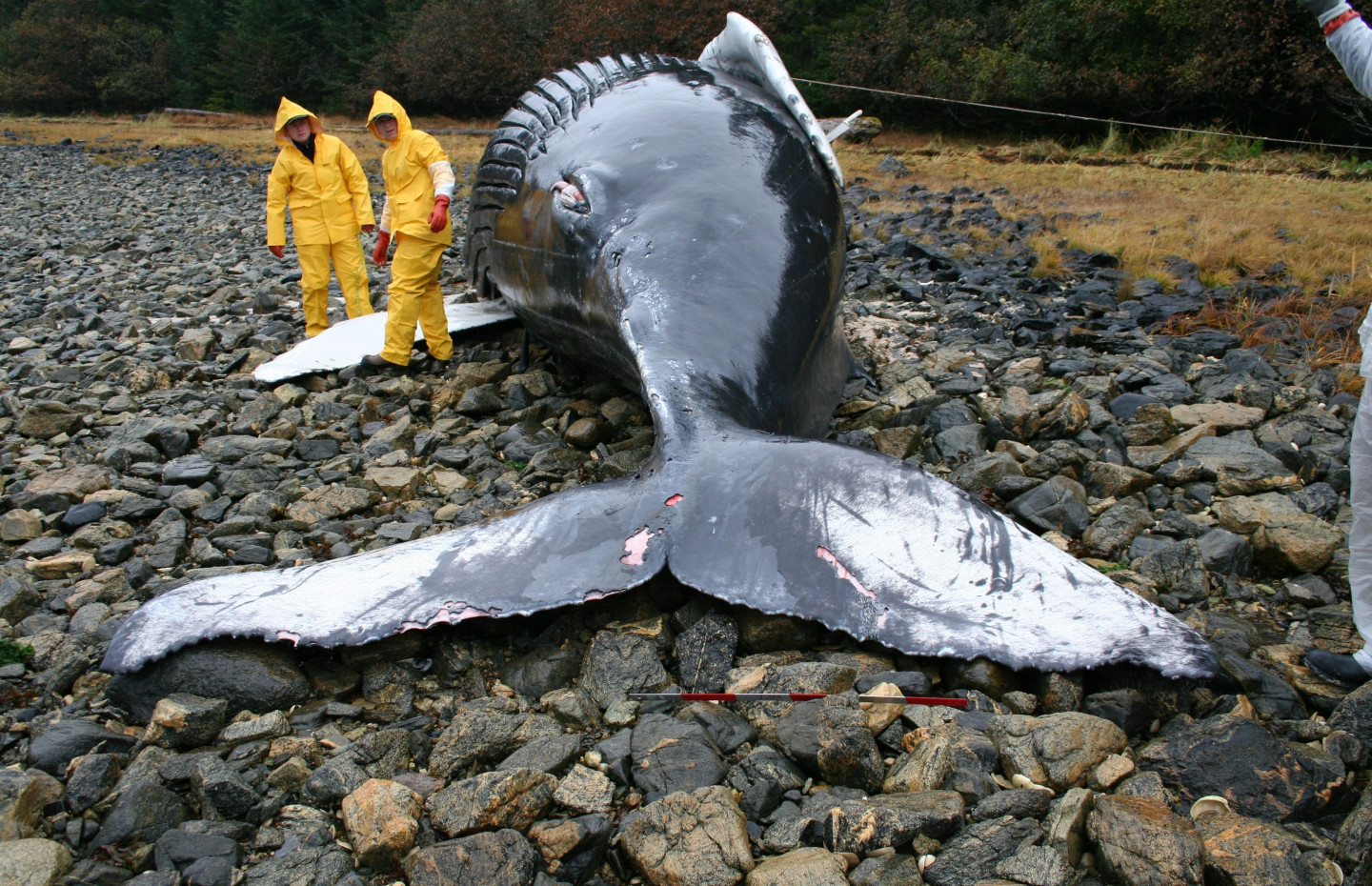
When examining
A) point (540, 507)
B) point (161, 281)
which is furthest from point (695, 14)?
point (540, 507)

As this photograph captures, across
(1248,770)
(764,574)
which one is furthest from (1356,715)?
(764,574)

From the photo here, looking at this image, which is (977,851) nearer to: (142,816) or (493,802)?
(493,802)

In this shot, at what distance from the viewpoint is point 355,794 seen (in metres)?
2.39

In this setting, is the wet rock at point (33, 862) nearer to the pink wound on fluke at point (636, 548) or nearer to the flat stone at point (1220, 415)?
the pink wound on fluke at point (636, 548)

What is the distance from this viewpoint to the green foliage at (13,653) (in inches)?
125

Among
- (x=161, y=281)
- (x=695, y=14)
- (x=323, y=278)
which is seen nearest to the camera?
(x=323, y=278)

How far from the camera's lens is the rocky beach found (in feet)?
7.28

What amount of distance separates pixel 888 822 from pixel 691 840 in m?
0.47

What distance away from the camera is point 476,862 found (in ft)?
7.14

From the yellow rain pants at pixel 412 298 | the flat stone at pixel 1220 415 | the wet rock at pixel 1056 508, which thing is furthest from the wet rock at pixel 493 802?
the yellow rain pants at pixel 412 298

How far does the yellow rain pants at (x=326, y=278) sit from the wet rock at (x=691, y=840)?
5.98m

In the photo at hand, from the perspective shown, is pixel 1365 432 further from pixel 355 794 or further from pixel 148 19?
pixel 148 19

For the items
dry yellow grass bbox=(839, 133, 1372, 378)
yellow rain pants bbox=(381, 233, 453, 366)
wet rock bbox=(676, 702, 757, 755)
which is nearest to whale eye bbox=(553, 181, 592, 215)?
yellow rain pants bbox=(381, 233, 453, 366)

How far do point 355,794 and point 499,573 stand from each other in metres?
0.73
